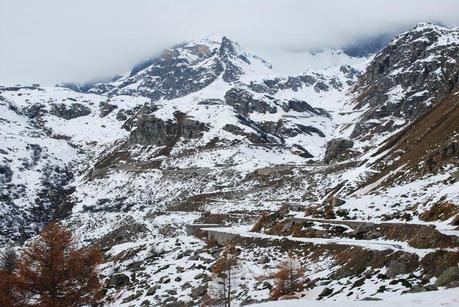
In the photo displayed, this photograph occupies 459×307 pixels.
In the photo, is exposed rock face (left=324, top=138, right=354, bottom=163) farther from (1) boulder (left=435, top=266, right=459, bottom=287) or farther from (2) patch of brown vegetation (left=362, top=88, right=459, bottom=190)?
(1) boulder (left=435, top=266, right=459, bottom=287)

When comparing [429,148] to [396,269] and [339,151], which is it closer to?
[396,269]

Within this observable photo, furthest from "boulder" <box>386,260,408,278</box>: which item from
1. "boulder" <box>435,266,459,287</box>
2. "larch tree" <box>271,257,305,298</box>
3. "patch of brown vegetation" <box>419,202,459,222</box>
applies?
"patch of brown vegetation" <box>419,202,459,222</box>

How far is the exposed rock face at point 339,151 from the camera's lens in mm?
170400

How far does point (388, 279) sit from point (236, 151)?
161 meters

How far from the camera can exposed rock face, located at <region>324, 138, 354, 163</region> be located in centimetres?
17040

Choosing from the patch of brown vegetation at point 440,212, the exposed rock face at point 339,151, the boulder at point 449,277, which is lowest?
the exposed rock face at point 339,151

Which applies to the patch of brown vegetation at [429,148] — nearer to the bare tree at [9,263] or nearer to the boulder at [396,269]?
the boulder at [396,269]

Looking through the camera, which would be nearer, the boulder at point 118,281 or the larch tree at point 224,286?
the larch tree at point 224,286

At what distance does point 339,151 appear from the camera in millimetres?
179750

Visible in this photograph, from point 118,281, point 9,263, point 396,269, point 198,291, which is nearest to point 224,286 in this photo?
point 198,291

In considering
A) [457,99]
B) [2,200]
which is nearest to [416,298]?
[457,99]

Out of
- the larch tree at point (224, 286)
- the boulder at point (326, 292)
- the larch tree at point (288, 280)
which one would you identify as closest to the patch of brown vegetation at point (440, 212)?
the larch tree at point (288, 280)

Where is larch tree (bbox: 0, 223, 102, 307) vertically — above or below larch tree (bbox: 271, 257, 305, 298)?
above

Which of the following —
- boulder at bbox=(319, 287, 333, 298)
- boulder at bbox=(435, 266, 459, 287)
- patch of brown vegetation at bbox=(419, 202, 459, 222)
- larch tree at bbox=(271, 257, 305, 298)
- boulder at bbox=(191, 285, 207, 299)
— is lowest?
boulder at bbox=(191, 285, 207, 299)
